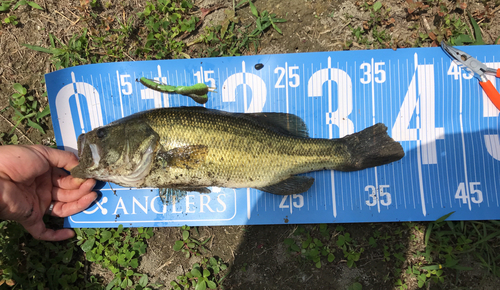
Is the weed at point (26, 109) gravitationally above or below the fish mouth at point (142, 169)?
above

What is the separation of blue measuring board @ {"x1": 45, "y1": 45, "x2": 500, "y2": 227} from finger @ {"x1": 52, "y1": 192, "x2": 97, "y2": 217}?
0.14 metres

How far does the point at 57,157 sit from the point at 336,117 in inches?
134

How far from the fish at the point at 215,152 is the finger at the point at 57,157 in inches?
17.2

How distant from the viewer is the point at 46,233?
129 inches

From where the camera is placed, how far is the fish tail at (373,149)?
3.01m

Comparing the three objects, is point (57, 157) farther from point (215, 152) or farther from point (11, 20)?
point (11, 20)

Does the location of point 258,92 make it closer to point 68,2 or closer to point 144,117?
point 144,117

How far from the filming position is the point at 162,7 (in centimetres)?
345

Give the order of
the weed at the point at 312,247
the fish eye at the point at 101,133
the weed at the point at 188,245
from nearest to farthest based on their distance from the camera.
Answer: the fish eye at the point at 101,133
the weed at the point at 312,247
the weed at the point at 188,245

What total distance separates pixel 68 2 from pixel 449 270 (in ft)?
19.7

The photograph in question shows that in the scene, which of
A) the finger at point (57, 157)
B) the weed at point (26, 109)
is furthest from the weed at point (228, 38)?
the weed at point (26, 109)

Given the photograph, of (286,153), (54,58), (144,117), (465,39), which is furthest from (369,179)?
(54,58)

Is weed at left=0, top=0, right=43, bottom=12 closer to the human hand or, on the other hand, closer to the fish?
the human hand

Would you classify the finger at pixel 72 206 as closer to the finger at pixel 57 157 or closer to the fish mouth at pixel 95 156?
the finger at pixel 57 157
